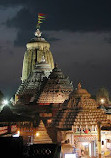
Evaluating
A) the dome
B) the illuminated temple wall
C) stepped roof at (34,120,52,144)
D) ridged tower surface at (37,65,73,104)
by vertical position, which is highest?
the illuminated temple wall

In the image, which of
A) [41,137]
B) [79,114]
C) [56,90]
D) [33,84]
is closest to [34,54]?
[33,84]

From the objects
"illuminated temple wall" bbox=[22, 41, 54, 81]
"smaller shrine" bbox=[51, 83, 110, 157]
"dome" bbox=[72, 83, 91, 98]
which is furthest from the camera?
"illuminated temple wall" bbox=[22, 41, 54, 81]

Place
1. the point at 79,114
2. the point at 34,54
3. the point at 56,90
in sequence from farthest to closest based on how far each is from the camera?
the point at 34,54, the point at 56,90, the point at 79,114

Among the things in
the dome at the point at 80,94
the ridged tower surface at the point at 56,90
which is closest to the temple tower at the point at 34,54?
the ridged tower surface at the point at 56,90

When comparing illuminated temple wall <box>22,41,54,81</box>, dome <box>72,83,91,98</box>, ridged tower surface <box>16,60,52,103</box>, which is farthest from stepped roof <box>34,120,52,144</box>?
illuminated temple wall <box>22,41,54,81</box>

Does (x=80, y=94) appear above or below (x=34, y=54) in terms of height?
below

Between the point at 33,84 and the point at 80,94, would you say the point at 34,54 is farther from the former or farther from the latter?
the point at 80,94

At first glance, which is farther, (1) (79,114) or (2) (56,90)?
(2) (56,90)

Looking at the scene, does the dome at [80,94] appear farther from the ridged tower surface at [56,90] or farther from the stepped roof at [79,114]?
the ridged tower surface at [56,90]

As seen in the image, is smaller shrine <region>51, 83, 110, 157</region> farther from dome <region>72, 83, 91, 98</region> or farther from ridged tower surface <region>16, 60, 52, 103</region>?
ridged tower surface <region>16, 60, 52, 103</region>

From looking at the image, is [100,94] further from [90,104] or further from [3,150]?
[3,150]

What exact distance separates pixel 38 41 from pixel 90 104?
4604cm

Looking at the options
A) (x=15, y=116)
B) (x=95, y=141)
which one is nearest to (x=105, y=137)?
(x=95, y=141)

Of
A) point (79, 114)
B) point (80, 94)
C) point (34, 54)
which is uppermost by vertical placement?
point (34, 54)
